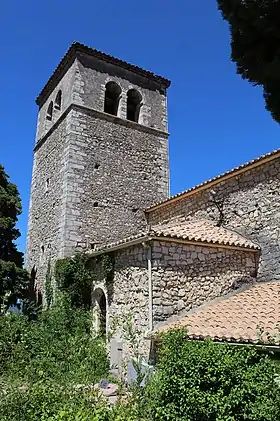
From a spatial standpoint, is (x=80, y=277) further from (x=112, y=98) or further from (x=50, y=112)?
(x=50, y=112)

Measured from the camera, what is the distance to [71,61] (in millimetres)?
14500

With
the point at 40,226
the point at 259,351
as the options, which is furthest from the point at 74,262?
the point at 259,351

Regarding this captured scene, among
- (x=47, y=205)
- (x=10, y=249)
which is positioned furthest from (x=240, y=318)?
(x=47, y=205)

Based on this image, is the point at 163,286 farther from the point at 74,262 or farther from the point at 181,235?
the point at 74,262

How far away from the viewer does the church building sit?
25.8ft

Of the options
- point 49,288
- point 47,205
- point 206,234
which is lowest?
point 49,288

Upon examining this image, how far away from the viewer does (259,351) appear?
5.83 m

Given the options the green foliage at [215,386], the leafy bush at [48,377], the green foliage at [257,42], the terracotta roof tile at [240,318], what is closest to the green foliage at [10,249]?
the leafy bush at [48,377]

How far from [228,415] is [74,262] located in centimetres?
691

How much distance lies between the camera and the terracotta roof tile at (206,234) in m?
8.46

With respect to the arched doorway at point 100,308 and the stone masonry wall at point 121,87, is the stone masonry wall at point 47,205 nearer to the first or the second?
the stone masonry wall at point 121,87

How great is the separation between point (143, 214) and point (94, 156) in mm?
2933

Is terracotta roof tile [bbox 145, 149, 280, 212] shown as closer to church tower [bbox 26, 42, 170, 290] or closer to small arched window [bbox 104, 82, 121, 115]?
church tower [bbox 26, 42, 170, 290]

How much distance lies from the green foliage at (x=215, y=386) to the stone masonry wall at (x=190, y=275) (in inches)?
90.4
